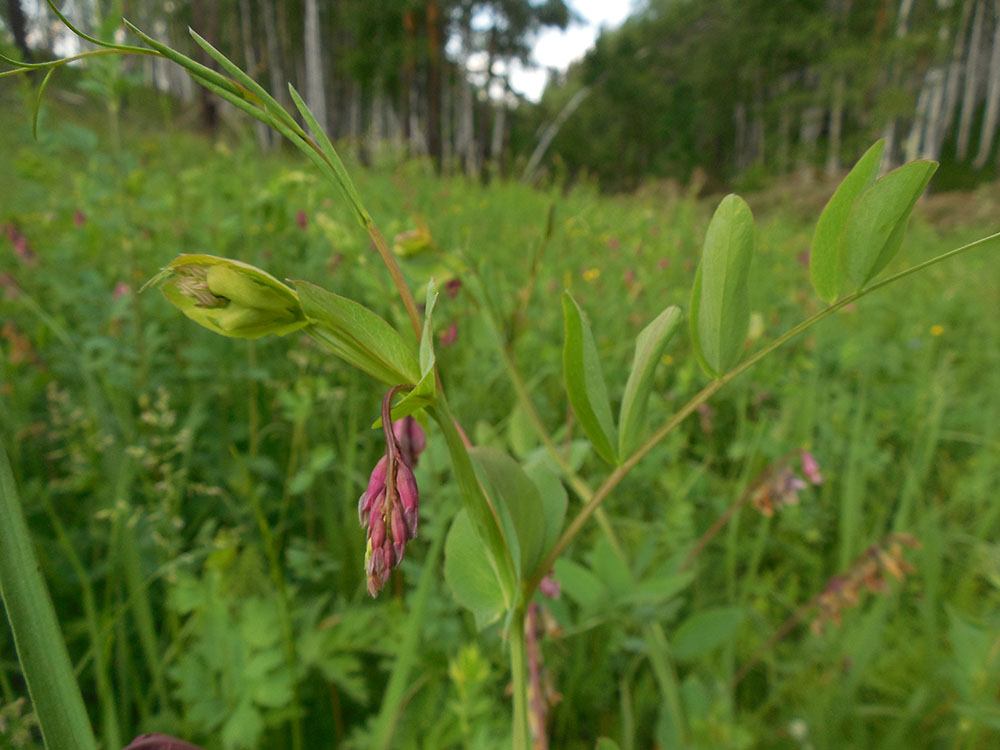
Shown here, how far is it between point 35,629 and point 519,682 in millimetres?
240

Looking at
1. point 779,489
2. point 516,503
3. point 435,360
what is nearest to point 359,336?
point 435,360

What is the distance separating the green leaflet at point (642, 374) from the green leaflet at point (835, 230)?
0.10 meters

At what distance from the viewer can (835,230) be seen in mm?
360

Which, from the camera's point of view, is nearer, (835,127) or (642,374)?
(642,374)

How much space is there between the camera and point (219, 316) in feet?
0.92

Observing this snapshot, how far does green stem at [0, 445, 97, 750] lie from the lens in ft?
0.79

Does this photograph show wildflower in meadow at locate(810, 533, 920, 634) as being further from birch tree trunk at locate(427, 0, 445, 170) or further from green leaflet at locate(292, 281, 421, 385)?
birch tree trunk at locate(427, 0, 445, 170)

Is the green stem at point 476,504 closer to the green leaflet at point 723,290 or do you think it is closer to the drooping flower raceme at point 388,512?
the drooping flower raceme at point 388,512

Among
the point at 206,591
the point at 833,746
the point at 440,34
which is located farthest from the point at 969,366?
the point at 440,34

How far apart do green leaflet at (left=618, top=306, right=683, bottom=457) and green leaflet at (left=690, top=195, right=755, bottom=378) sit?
34mm

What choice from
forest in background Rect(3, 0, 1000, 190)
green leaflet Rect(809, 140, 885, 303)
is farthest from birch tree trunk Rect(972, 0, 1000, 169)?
green leaflet Rect(809, 140, 885, 303)

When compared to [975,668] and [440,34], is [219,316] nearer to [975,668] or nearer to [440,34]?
[975,668]

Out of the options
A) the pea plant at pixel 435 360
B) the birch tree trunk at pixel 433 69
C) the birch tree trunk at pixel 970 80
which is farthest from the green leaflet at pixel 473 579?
the birch tree trunk at pixel 970 80

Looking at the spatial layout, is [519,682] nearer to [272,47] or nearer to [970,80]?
[272,47]
